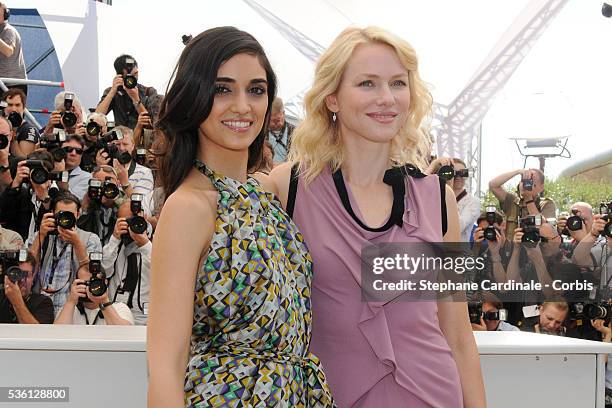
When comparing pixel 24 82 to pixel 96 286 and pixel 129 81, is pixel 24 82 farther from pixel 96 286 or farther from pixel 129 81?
pixel 96 286

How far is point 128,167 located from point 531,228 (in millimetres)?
2305

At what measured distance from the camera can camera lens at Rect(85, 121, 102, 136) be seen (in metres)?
4.79

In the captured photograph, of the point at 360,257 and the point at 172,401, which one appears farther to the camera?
the point at 360,257

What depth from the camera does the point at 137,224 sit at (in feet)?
13.1

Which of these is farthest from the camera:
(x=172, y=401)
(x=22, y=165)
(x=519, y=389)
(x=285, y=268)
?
(x=22, y=165)

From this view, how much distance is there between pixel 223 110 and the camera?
54.7 inches

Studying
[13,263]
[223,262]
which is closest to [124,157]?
[13,263]

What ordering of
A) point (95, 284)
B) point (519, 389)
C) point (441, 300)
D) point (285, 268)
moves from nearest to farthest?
point (285, 268)
point (441, 300)
point (519, 389)
point (95, 284)

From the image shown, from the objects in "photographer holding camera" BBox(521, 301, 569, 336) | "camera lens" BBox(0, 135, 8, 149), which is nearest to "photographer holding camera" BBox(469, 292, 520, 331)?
"photographer holding camera" BBox(521, 301, 569, 336)

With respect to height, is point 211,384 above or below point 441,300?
below

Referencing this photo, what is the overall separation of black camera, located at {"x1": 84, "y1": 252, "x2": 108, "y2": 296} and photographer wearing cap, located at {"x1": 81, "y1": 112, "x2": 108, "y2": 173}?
111 centimetres

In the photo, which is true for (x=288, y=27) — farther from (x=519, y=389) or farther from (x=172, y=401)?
(x=172, y=401)

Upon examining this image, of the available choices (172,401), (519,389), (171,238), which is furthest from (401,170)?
(519,389)

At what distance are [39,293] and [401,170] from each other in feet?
9.26
